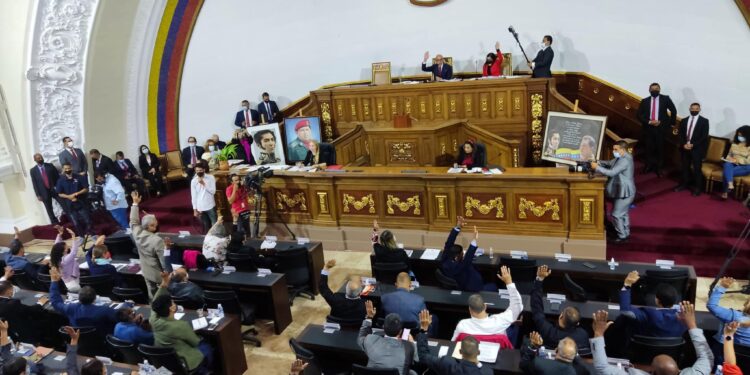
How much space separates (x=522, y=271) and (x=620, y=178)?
2020 millimetres

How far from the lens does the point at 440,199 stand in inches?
307

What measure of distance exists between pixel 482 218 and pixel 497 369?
3.68 m

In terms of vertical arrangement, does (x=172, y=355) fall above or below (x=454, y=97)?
below

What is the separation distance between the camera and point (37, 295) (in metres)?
6.45

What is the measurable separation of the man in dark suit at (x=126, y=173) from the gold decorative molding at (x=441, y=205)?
6854mm

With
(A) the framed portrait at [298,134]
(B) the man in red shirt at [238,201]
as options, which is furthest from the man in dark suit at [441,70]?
(B) the man in red shirt at [238,201]

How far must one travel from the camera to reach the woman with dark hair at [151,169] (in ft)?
39.2

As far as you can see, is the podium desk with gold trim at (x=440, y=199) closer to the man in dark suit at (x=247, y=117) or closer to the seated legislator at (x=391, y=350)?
the man in dark suit at (x=247, y=117)

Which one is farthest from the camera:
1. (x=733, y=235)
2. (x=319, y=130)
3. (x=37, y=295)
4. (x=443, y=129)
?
(x=319, y=130)

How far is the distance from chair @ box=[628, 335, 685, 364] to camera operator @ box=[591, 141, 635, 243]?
9.09ft

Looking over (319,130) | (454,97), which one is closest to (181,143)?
(319,130)

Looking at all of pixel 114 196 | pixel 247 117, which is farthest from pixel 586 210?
pixel 247 117

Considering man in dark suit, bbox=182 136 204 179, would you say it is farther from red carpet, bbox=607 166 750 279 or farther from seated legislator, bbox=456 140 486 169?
red carpet, bbox=607 166 750 279

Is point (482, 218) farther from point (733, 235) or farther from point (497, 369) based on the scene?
point (497, 369)
